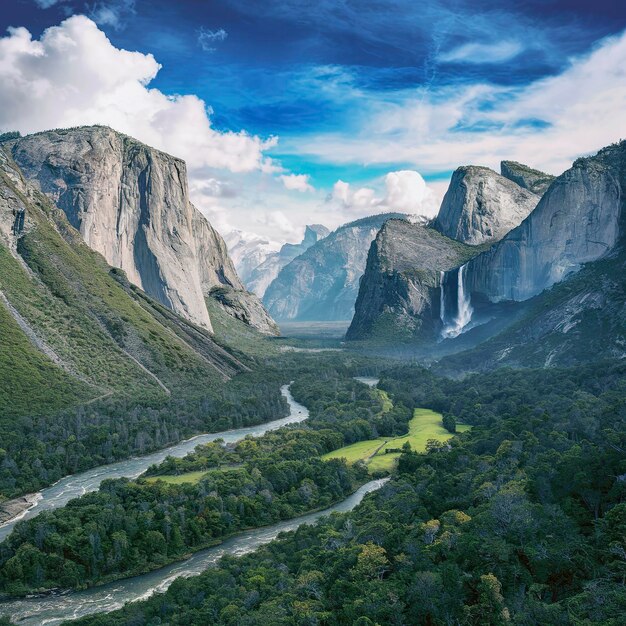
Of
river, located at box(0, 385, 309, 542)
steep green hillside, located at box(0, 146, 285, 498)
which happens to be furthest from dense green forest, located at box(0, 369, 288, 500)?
river, located at box(0, 385, 309, 542)

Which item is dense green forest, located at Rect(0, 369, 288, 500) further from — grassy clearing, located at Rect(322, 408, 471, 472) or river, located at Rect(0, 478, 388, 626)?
grassy clearing, located at Rect(322, 408, 471, 472)

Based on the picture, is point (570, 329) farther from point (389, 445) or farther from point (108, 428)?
point (108, 428)

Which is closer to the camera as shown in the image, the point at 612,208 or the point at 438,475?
the point at 438,475

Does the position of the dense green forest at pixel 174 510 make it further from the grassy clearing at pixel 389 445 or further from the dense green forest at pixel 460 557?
the dense green forest at pixel 460 557

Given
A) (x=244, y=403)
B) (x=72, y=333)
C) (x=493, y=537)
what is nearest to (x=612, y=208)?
(x=244, y=403)

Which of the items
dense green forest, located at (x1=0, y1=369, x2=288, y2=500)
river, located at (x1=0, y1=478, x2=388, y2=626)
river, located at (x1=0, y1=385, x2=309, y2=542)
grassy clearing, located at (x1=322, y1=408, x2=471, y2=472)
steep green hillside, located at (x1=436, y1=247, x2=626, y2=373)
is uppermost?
steep green hillside, located at (x1=436, y1=247, x2=626, y2=373)

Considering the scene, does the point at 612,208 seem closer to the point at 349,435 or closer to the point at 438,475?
the point at 349,435

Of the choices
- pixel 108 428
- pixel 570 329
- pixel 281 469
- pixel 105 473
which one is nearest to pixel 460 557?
pixel 281 469
